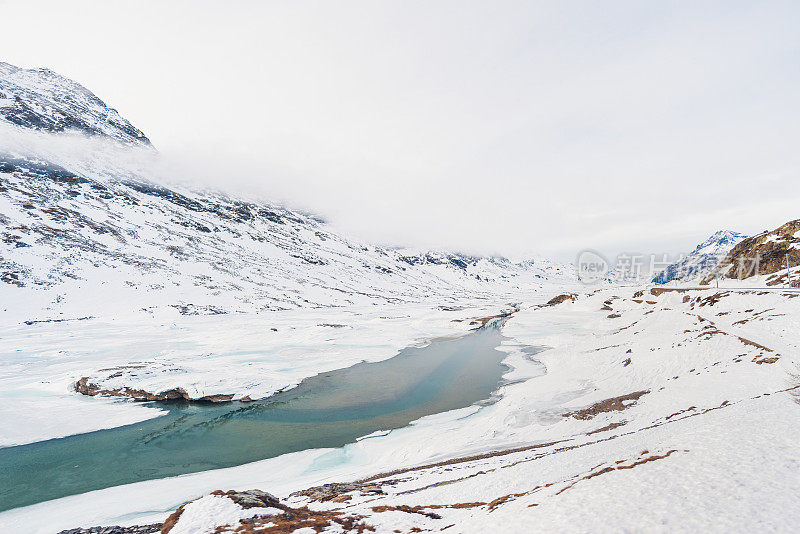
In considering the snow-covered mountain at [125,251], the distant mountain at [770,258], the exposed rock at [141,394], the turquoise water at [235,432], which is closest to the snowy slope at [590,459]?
the turquoise water at [235,432]

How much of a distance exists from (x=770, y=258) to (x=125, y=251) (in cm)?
16894

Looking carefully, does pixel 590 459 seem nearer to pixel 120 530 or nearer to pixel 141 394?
pixel 120 530

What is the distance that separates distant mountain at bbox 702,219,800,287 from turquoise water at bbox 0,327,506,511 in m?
57.1

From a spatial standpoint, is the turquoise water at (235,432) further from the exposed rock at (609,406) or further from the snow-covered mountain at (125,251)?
the snow-covered mountain at (125,251)

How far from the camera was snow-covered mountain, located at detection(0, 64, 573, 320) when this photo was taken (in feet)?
266

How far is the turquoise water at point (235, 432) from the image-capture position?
1934 centimetres

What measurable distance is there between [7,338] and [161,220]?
11034cm

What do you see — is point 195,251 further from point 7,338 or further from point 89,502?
point 89,502

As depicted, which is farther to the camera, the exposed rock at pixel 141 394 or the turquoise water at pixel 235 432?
the exposed rock at pixel 141 394

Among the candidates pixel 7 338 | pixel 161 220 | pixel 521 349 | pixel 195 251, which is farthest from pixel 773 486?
pixel 161 220

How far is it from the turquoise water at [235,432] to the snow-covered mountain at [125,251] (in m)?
65.9

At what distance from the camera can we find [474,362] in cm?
4703

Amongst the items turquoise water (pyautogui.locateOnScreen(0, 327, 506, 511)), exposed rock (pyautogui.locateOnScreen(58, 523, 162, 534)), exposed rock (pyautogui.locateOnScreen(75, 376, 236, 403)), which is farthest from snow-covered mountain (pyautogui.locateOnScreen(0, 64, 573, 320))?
exposed rock (pyautogui.locateOnScreen(58, 523, 162, 534))

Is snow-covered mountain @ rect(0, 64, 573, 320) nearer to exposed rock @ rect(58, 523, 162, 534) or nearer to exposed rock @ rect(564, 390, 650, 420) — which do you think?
exposed rock @ rect(58, 523, 162, 534)
